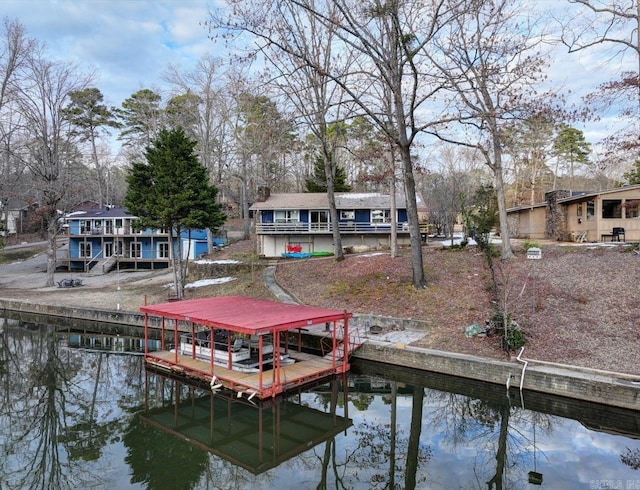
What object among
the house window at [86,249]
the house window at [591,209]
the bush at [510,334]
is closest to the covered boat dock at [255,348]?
the bush at [510,334]

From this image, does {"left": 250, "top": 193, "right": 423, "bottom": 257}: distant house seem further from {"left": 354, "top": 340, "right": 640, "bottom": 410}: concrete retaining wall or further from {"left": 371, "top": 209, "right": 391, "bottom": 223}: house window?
{"left": 354, "top": 340, "right": 640, "bottom": 410}: concrete retaining wall

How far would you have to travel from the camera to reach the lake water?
9.59 metres

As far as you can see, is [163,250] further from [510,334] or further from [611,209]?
[611,209]

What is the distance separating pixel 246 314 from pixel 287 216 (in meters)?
22.3

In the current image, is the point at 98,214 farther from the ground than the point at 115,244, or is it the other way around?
the point at 98,214

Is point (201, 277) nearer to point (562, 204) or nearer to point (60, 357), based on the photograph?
point (60, 357)

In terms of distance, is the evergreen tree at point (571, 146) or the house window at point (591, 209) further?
the evergreen tree at point (571, 146)

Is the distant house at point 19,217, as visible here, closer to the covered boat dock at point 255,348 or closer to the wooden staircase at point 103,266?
the wooden staircase at point 103,266

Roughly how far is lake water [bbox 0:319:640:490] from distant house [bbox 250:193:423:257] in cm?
2043

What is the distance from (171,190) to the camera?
25484 mm

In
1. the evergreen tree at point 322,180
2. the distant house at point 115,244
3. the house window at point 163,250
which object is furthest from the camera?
the evergreen tree at point 322,180

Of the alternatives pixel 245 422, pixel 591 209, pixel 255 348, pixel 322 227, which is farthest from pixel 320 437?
pixel 322 227

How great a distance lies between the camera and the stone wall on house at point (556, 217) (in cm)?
3144

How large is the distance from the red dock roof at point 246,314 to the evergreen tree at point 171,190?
27.6 feet
